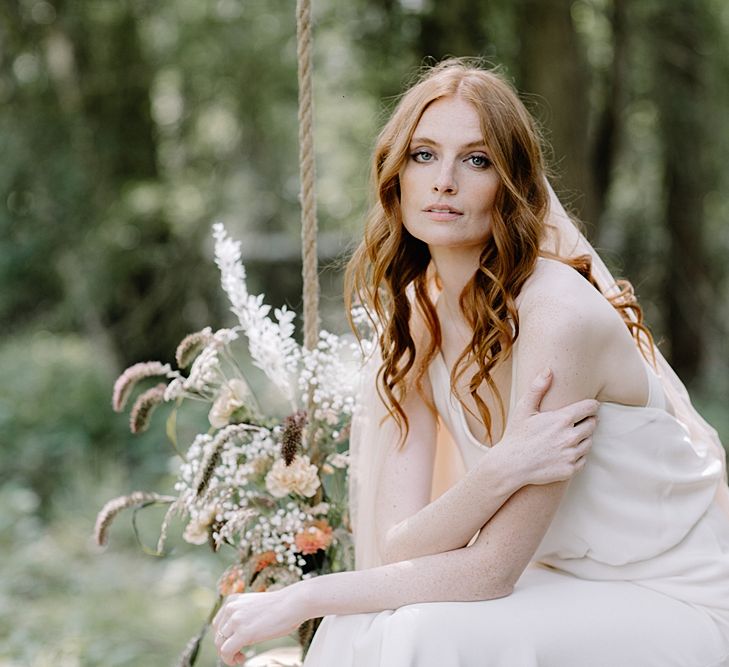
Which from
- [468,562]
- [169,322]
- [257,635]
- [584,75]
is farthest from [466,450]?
[169,322]

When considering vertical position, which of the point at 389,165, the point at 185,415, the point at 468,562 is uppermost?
the point at 389,165

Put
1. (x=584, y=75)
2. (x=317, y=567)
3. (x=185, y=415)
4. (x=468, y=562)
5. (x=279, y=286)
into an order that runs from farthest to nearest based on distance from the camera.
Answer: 1. (x=279, y=286)
2. (x=185, y=415)
3. (x=584, y=75)
4. (x=317, y=567)
5. (x=468, y=562)

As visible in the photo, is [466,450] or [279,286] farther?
[279,286]

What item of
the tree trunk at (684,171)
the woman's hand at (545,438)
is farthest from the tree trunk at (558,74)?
the woman's hand at (545,438)

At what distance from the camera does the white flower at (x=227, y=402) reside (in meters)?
2.32

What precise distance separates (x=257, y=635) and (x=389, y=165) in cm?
101

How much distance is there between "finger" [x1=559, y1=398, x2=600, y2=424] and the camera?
1895mm

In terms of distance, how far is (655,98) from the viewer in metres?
6.51

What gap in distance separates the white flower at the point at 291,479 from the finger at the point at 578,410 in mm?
616

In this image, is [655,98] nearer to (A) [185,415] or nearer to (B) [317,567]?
(A) [185,415]

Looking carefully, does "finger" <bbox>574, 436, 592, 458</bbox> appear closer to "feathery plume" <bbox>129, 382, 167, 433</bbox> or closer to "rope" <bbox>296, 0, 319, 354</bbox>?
"rope" <bbox>296, 0, 319, 354</bbox>

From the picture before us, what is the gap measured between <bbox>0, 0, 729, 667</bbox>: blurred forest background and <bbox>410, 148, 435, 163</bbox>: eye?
3.29 metres

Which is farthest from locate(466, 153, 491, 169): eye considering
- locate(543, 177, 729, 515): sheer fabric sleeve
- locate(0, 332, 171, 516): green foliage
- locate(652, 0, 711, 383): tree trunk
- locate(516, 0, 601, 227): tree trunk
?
locate(652, 0, 711, 383): tree trunk

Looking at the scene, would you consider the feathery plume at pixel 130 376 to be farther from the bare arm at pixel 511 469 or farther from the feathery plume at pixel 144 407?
the bare arm at pixel 511 469
